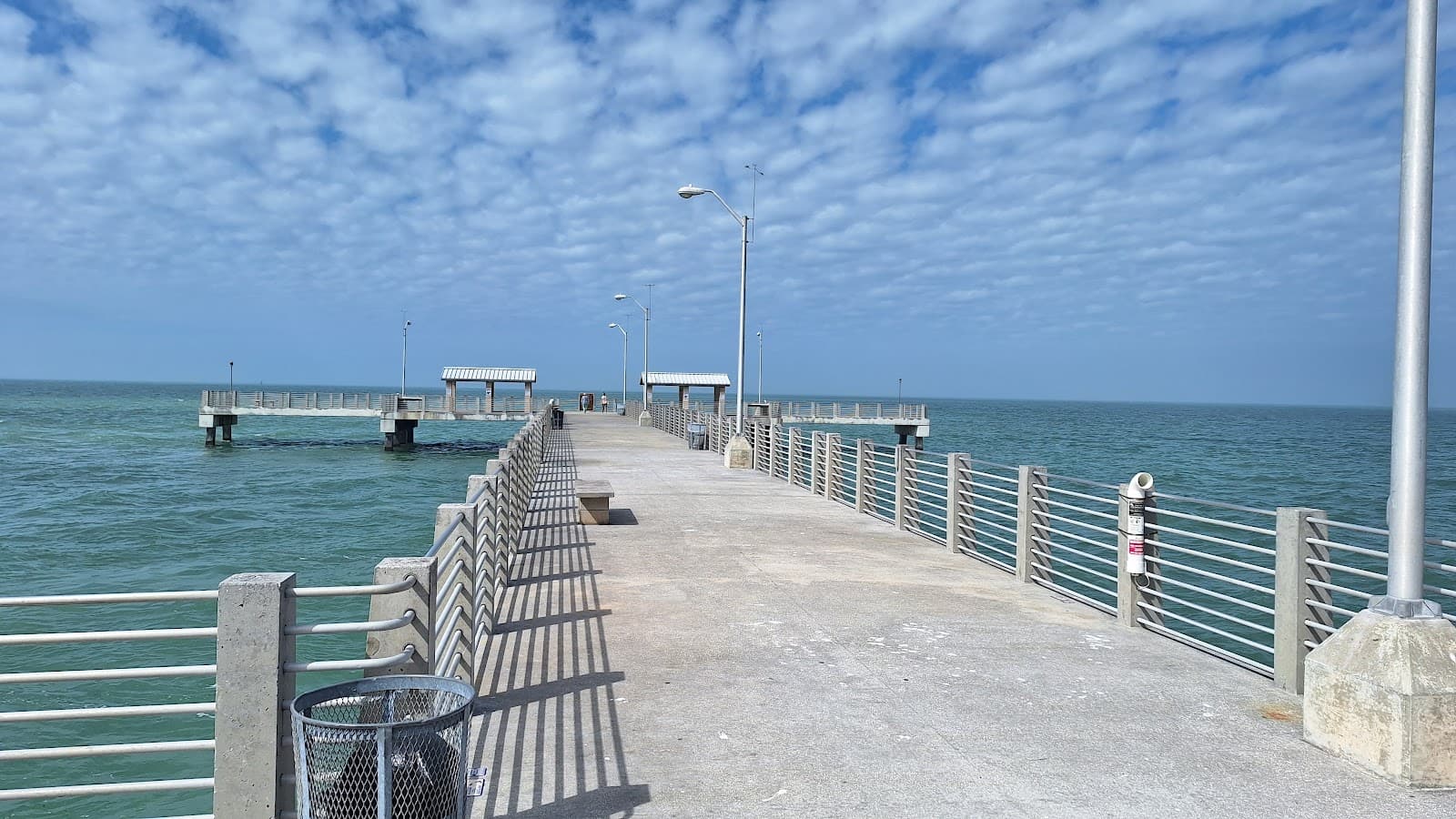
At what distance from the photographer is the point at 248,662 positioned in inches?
175

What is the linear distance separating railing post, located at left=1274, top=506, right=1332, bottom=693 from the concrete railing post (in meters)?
5.32

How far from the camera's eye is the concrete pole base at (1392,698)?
5113mm

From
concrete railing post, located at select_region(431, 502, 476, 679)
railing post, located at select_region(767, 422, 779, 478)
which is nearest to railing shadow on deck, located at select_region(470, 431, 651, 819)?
concrete railing post, located at select_region(431, 502, 476, 679)

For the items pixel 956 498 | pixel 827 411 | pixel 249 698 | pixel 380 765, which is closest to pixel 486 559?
pixel 249 698

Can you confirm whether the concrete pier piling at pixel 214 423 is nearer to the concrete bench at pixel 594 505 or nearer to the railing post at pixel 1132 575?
the concrete bench at pixel 594 505

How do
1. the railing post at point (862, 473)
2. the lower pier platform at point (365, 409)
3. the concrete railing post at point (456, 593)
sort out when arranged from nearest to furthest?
1. the concrete railing post at point (456, 593)
2. the railing post at point (862, 473)
3. the lower pier platform at point (365, 409)

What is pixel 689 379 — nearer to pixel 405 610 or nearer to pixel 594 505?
pixel 594 505

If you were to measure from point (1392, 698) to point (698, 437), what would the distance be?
30.1m

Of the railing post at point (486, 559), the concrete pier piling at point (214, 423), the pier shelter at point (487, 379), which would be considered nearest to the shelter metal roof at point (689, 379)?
the pier shelter at point (487, 379)

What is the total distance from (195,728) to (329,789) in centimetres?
896

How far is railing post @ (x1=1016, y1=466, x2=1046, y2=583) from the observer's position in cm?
1074

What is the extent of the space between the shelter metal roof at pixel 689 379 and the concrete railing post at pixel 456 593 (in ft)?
215

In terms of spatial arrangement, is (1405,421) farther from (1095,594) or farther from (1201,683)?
(1095,594)

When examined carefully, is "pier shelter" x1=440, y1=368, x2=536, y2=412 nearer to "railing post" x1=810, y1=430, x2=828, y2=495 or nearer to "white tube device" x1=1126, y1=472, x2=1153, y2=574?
"railing post" x1=810, y1=430, x2=828, y2=495
